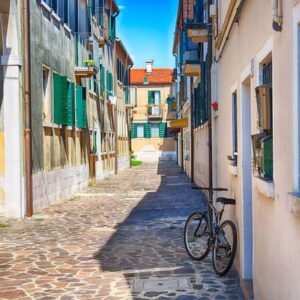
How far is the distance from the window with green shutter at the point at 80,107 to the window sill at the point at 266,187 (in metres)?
A: 13.6

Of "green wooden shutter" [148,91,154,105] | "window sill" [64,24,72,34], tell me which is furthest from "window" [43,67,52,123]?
"green wooden shutter" [148,91,154,105]

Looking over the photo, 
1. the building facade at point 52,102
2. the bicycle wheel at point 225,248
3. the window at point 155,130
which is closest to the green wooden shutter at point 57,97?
the building facade at point 52,102

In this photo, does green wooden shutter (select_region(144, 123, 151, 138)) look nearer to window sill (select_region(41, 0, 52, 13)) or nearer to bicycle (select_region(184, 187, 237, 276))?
window sill (select_region(41, 0, 52, 13))

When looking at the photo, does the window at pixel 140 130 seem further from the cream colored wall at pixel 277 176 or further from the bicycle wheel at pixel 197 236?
the cream colored wall at pixel 277 176

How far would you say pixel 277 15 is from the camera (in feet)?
12.0

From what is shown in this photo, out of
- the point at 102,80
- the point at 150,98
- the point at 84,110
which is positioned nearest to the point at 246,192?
the point at 84,110

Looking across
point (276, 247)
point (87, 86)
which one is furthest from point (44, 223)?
point (87, 86)

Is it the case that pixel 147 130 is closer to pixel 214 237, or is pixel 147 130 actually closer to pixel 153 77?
pixel 153 77

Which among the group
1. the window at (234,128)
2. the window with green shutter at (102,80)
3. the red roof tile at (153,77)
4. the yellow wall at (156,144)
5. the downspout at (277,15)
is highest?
the red roof tile at (153,77)

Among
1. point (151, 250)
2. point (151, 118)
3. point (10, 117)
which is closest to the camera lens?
point (151, 250)

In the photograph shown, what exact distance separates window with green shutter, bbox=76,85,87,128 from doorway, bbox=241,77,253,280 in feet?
39.6

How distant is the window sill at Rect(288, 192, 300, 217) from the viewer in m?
3.12

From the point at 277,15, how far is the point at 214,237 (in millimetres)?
3922

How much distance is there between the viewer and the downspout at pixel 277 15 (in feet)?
11.9
